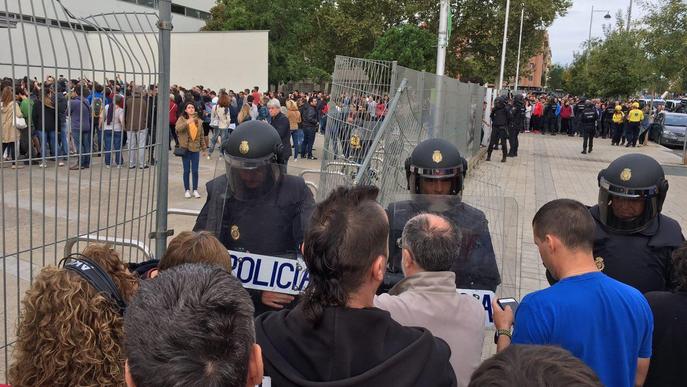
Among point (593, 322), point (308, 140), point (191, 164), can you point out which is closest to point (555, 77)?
point (308, 140)

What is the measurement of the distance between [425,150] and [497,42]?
35564mm

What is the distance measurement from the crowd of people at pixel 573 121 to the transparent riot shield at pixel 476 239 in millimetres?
14206

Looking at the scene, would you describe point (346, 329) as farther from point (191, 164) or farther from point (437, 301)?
point (191, 164)

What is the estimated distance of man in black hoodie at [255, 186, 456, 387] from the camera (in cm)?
161

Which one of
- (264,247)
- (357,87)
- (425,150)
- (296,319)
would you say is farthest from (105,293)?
(357,87)

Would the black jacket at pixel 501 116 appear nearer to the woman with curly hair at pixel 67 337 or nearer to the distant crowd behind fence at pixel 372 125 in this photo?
the distant crowd behind fence at pixel 372 125

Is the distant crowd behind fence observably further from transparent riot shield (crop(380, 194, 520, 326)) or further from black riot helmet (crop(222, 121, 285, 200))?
transparent riot shield (crop(380, 194, 520, 326))

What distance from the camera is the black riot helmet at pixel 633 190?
3000 millimetres

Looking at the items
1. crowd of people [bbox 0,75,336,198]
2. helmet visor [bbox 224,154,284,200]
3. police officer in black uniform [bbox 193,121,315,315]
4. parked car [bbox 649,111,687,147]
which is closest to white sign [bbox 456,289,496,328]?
police officer in black uniform [bbox 193,121,315,315]

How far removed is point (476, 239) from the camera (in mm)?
2660

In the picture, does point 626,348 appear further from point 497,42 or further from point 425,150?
point 497,42

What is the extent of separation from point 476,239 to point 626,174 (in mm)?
1016

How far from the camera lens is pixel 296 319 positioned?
5.72ft

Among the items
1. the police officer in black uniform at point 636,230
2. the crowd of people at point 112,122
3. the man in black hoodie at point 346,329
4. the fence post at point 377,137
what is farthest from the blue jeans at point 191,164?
the man in black hoodie at point 346,329
